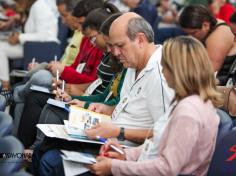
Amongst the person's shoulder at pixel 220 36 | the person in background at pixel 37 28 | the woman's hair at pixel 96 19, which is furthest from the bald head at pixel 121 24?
the person in background at pixel 37 28

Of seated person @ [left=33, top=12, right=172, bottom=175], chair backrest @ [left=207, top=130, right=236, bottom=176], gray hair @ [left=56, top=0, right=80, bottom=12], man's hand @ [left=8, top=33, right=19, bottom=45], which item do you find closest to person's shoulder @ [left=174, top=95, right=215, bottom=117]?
chair backrest @ [left=207, top=130, right=236, bottom=176]

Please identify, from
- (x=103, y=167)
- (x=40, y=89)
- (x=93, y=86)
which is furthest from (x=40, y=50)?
(x=103, y=167)

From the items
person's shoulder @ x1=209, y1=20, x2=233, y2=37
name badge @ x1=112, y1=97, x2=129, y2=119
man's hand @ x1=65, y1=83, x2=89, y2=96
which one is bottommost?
man's hand @ x1=65, y1=83, x2=89, y2=96

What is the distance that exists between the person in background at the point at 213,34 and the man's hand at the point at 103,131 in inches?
64.5

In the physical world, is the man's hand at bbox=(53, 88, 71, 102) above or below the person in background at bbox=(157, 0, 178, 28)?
above

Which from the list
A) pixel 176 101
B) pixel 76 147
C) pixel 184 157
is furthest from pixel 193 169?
pixel 76 147

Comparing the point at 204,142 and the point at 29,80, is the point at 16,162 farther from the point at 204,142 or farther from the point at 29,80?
the point at 29,80

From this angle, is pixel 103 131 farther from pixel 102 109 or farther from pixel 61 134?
pixel 102 109

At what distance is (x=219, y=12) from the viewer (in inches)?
296

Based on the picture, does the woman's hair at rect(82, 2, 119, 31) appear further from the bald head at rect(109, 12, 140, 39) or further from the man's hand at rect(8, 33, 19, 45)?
the man's hand at rect(8, 33, 19, 45)

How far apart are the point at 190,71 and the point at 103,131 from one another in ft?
2.34

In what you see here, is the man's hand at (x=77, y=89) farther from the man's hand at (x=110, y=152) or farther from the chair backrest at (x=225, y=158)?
the chair backrest at (x=225, y=158)

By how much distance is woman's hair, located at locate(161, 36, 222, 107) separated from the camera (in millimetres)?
2398

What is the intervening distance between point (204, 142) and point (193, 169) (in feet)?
0.42
